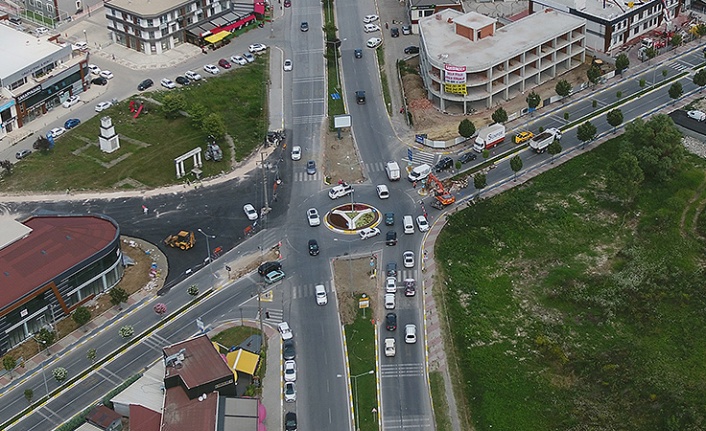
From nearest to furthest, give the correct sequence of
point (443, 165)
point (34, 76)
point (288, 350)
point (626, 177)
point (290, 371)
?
point (290, 371) → point (288, 350) → point (626, 177) → point (443, 165) → point (34, 76)

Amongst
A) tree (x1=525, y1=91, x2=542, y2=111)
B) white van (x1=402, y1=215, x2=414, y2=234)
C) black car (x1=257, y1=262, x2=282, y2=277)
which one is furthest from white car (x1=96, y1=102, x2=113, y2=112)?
tree (x1=525, y1=91, x2=542, y2=111)

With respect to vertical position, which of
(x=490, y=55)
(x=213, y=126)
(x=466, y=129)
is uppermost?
(x=490, y=55)

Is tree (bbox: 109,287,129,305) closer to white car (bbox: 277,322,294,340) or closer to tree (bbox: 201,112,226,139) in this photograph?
white car (bbox: 277,322,294,340)

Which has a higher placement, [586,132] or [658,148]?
[658,148]

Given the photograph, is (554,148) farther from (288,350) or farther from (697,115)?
(288,350)

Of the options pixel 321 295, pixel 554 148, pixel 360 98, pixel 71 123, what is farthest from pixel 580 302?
pixel 71 123

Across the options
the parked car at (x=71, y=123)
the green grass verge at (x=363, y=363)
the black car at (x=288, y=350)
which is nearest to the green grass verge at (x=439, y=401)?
the green grass verge at (x=363, y=363)

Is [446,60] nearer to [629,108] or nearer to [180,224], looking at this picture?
[629,108]
